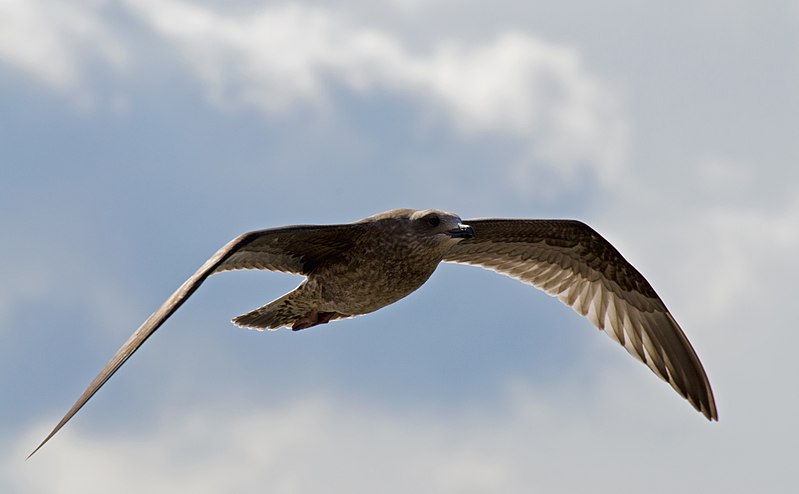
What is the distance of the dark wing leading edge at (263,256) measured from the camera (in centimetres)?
769

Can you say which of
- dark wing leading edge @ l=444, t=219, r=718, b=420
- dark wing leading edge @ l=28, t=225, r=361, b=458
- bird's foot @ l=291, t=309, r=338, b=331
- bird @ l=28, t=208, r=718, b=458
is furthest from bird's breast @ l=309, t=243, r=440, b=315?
dark wing leading edge @ l=444, t=219, r=718, b=420

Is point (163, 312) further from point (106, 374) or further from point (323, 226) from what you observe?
point (323, 226)

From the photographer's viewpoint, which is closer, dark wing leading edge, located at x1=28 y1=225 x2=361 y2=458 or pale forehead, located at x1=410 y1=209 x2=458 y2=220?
dark wing leading edge, located at x1=28 y1=225 x2=361 y2=458

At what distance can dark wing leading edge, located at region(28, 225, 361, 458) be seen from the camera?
7688 millimetres

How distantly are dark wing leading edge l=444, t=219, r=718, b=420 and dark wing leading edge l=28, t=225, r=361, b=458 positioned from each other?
2.08 m

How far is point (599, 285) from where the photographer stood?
11.9m

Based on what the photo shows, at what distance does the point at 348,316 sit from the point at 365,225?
146 cm

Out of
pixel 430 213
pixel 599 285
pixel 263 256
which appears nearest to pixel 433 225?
pixel 430 213

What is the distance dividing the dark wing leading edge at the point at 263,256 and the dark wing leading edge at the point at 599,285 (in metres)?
2.08

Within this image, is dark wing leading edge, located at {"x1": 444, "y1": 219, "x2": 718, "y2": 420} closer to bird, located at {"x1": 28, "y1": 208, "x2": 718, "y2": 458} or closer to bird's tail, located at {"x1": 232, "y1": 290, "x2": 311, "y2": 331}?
bird, located at {"x1": 28, "y1": 208, "x2": 718, "y2": 458}

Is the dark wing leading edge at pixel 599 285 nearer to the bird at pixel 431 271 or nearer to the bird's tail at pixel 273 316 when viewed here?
the bird at pixel 431 271

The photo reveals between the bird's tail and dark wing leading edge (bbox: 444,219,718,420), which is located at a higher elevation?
dark wing leading edge (bbox: 444,219,718,420)

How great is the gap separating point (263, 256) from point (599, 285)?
14.1ft

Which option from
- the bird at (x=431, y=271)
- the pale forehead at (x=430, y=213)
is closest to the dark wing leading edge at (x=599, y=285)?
the bird at (x=431, y=271)
